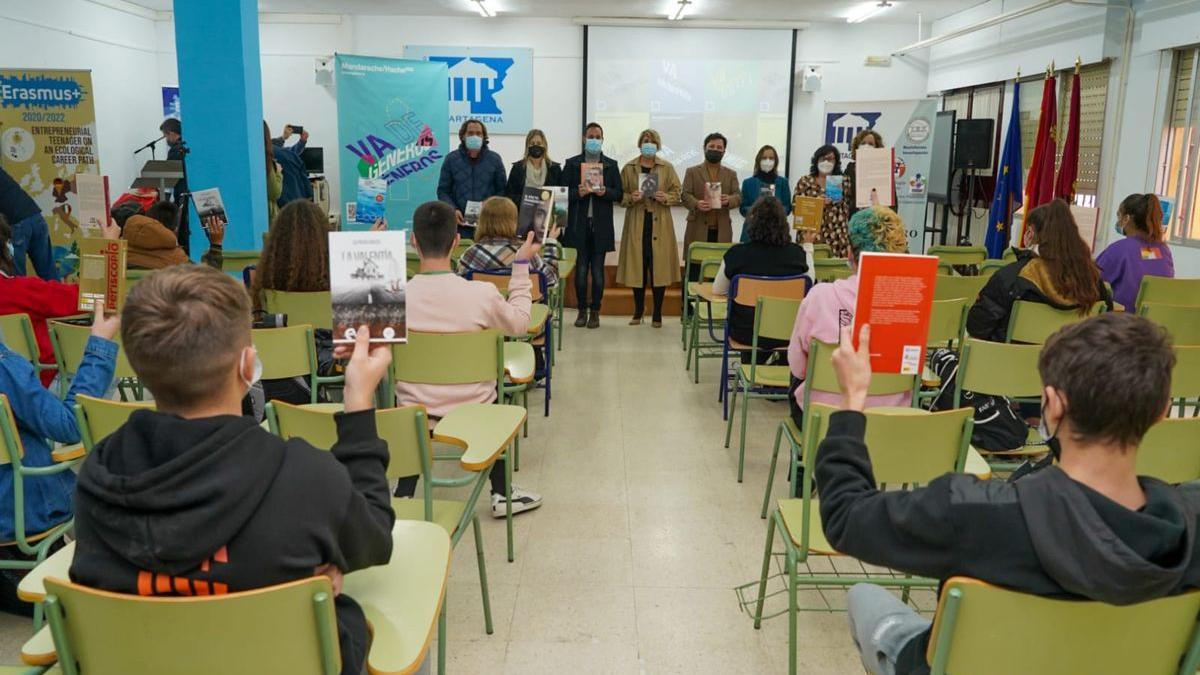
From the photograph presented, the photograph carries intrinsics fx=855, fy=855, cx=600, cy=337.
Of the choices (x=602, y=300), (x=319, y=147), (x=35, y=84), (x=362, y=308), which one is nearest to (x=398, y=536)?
(x=362, y=308)

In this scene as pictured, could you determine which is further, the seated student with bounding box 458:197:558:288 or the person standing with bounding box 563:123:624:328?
the person standing with bounding box 563:123:624:328

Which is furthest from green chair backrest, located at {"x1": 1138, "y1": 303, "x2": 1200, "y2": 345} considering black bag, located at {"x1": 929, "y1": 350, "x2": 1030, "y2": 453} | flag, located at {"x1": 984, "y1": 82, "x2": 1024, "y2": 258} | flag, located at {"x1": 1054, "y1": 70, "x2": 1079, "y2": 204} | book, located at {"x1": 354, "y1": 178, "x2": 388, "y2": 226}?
book, located at {"x1": 354, "y1": 178, "x2": 388, "y2": 226}

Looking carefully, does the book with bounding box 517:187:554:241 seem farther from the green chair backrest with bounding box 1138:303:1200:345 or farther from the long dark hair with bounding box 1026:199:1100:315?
the green chair backrest with bounding box 1138:303:1200:345

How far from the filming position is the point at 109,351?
233 cm

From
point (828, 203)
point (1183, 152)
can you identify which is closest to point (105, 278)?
point (828, 203)

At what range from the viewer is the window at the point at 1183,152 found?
5.99 m

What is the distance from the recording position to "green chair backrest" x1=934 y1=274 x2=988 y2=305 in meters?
4.55

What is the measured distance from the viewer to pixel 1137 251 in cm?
449

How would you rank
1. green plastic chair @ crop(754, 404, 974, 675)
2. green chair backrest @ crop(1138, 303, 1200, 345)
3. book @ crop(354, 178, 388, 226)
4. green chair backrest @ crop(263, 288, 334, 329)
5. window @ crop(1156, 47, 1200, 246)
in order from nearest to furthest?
green plastic chair @ crop(754, 404, 974, 675)
green chair backrest @ crop(263, 288, 334, 329)
green chair backrest @ crop(1138, 303, 1200, 345)
window @ crop(1156, 47, 1200, 246)
book @ crop(354, 178, 388, 226)

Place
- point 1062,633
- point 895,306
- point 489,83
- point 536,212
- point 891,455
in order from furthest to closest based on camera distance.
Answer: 1. point 489,83
2. point 536,212
3. point 891,455
4. point 895,306
5. point 1062,633

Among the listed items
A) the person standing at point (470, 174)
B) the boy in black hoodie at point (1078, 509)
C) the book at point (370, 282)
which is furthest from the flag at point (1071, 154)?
the book at point (370, 282)

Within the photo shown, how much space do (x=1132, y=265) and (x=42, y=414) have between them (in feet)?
15.9

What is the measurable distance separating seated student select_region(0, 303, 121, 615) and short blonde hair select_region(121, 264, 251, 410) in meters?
1.17

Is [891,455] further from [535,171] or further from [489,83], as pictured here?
[489,83]
